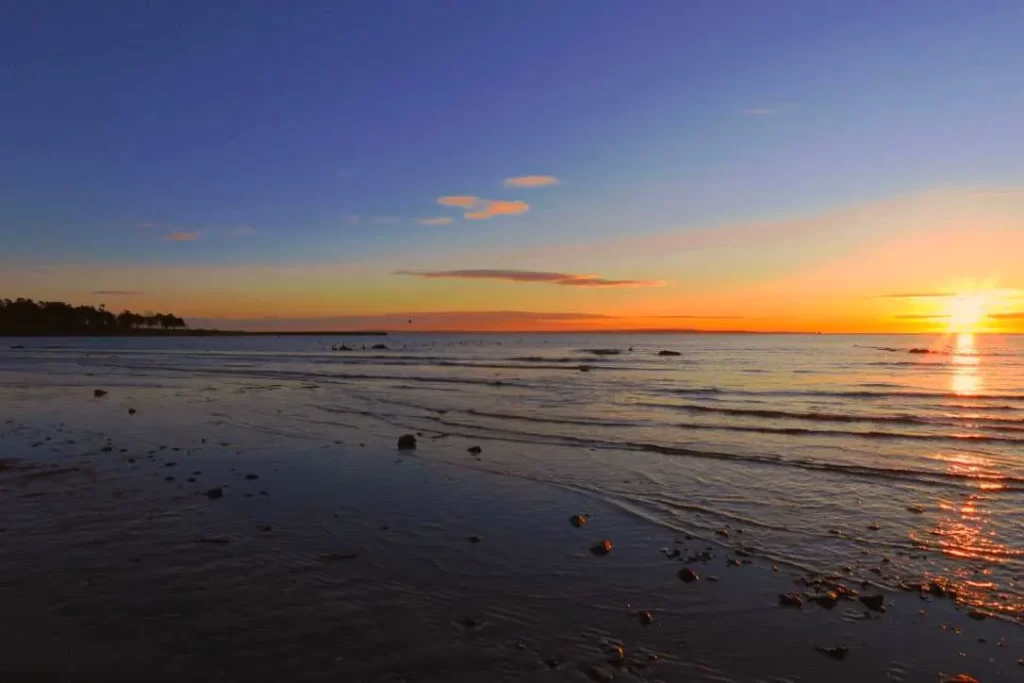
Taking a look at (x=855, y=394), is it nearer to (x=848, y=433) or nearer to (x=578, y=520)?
(x=848, y=433)

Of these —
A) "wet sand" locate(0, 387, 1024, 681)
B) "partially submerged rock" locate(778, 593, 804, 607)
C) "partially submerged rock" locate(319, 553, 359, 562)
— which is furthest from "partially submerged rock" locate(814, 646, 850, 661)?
"partially submerged rock" locate(319, 553, 359, 562)

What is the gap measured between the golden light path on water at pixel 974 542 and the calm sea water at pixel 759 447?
0.04 m

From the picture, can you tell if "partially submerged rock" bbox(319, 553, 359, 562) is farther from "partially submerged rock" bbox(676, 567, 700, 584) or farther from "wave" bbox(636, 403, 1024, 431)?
"wave" bbox(636, 403, 1024, 431)

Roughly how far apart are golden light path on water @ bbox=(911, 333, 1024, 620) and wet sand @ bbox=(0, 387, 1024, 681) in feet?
2.01

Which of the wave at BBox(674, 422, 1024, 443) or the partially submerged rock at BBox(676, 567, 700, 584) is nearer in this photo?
the partially submerged rock at BBox(676, 567, 700, 584)

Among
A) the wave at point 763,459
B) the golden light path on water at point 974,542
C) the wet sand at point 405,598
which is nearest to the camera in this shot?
the wet sand at point 405,598

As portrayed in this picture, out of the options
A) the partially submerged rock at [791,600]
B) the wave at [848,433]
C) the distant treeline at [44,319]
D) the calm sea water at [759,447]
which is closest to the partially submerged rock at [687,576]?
the partially submerged rock at [791,600]

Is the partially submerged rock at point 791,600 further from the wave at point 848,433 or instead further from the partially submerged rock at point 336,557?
the wave at point 848,433

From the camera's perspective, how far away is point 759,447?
17781 millimetres

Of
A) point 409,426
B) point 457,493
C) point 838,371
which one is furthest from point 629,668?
point 838,371

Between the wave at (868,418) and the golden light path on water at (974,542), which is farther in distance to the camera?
the wave at (868,418)

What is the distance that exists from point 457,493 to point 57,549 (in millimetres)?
6352

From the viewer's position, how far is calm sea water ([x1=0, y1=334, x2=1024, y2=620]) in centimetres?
966

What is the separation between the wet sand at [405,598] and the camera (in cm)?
579
